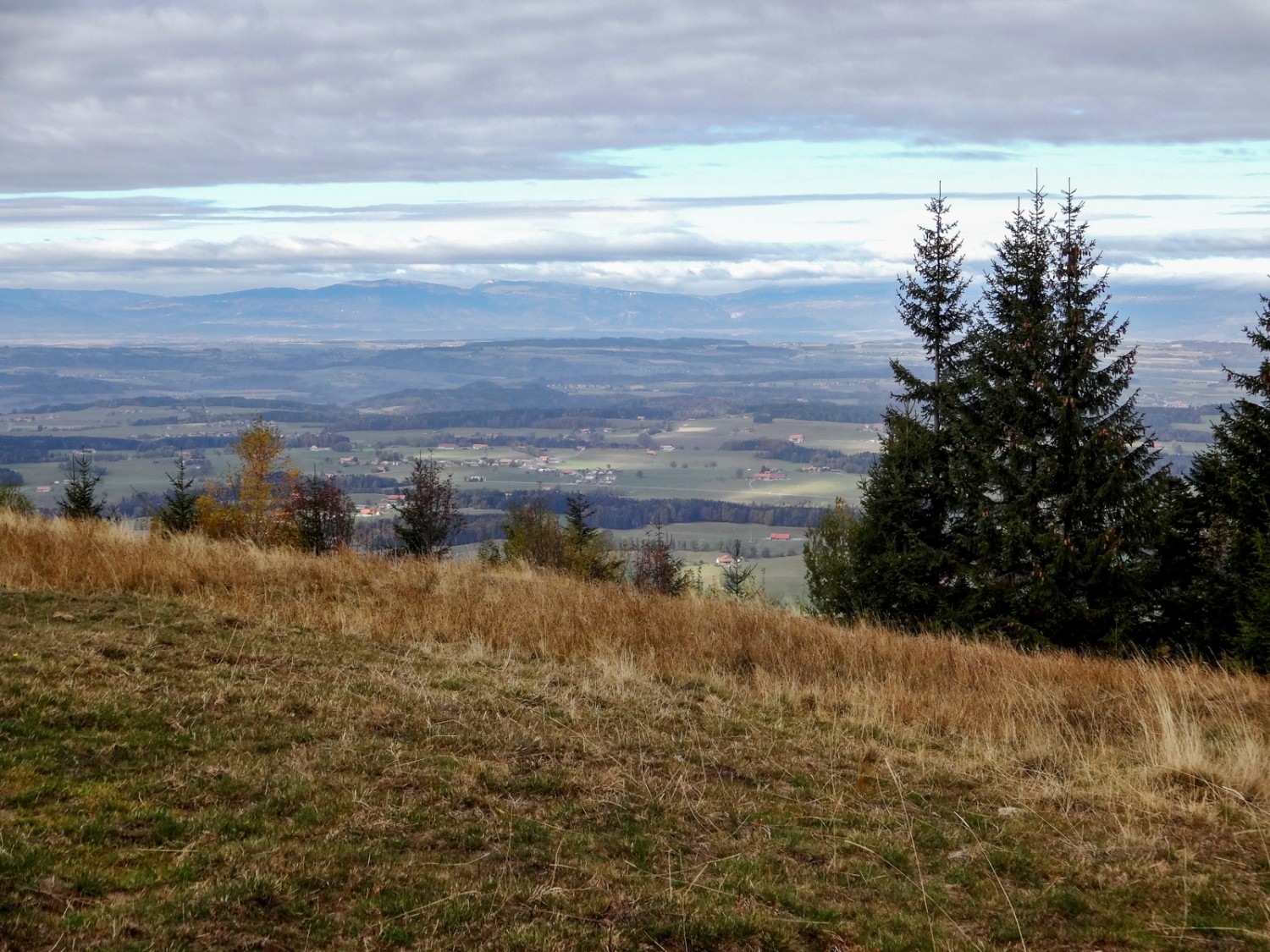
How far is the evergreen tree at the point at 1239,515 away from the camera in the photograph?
16981mm

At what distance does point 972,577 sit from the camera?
23.3 m

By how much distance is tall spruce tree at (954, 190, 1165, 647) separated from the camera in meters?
21.0

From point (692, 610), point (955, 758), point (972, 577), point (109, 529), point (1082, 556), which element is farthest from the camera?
point (972, 577)

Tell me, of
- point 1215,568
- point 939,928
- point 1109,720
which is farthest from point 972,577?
point 939,928

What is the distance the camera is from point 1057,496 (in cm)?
2177

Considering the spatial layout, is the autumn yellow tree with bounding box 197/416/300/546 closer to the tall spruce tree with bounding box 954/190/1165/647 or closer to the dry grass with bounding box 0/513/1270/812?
the tall spruce tree with bounding box 954/190/1165/647

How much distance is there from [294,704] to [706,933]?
346 centimetres

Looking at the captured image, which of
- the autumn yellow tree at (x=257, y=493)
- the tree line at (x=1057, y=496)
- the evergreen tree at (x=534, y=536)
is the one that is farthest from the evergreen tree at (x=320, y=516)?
the tree line at (x=1057, y=496)

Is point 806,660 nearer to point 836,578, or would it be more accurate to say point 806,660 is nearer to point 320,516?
point 836,578

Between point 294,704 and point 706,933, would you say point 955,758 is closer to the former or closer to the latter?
point 706,933

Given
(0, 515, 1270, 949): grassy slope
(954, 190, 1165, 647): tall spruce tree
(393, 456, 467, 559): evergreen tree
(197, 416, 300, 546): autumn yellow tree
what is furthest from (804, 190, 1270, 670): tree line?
(197, 416, 300, 546): autumn yellow tree

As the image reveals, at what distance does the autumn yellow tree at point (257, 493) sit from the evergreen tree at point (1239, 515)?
27461mm

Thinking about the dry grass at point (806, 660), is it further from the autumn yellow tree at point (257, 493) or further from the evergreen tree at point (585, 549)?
the autumn yellow tree at point (257, 493)

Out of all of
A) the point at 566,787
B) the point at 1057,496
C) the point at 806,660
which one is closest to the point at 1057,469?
the point at 1057,496
